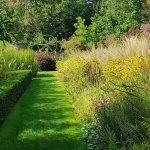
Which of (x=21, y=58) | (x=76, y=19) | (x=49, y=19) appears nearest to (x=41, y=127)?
(x=21, y=58)

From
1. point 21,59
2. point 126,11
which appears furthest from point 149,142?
point 126,11

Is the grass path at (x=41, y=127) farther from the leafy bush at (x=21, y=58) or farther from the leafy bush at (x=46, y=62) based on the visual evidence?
the leafy bush at (x=46, y=62)

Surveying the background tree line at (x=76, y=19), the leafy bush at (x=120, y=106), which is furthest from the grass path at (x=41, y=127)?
the background tree line at (x=76, y=19)

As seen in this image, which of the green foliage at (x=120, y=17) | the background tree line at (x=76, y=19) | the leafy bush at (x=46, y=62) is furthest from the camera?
the leafy bush at (x=46, y=62)

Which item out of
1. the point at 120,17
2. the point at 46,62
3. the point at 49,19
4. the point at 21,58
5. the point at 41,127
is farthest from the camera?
the point at 49,19

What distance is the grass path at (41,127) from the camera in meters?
7.93

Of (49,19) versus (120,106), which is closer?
(120,106)

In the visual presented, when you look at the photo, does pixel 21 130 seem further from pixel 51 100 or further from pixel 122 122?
pixel 51 100

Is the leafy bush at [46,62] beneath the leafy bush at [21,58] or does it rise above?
beneath

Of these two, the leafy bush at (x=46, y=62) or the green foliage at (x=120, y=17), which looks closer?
the green foliage at (x=120, y=17)

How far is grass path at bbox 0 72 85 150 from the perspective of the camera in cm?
793

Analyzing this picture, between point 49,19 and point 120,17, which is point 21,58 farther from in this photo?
point 49,19

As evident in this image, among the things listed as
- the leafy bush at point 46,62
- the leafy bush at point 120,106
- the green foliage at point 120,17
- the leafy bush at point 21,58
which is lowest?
the leafy bush at point 46,62

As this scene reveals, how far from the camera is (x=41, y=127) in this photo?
930cm
